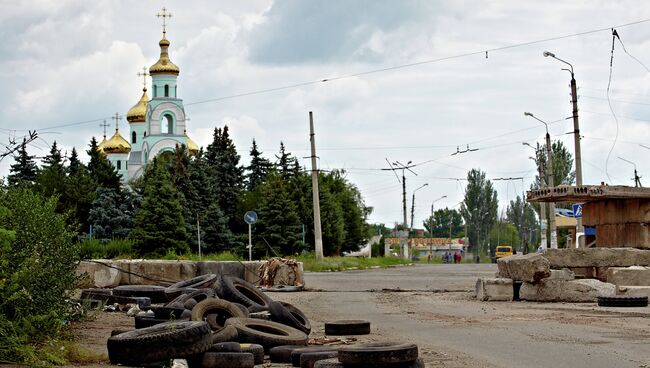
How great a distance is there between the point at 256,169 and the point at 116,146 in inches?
935

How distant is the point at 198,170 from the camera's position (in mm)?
83688

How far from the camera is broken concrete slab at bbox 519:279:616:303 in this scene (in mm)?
23188

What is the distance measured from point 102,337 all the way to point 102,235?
66.4 metres

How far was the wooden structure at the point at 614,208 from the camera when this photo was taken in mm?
26328

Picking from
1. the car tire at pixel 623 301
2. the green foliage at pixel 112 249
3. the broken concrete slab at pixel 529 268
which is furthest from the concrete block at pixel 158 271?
the green foliage at pixel 112 249

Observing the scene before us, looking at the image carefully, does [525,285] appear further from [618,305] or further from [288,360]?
[288,360]

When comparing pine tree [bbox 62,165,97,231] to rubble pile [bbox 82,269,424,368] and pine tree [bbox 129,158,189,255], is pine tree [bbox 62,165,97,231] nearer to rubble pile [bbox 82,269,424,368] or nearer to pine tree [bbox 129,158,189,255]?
pine tree [bbox 129,158,189,255]

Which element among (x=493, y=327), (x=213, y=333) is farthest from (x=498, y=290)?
(x=213, y=333)

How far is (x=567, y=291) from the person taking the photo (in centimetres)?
2347

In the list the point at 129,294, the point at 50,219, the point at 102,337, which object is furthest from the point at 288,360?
the point at 129,294

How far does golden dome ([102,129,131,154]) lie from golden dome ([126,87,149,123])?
2729 mm

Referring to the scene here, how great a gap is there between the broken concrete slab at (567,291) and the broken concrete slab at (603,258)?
1243mm

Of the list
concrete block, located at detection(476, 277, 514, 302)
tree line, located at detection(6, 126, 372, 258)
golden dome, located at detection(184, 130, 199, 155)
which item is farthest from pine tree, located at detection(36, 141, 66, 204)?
concrete block, located at detection(476, 277, 514, 302)

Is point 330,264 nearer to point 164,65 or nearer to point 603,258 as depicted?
point 603,258
